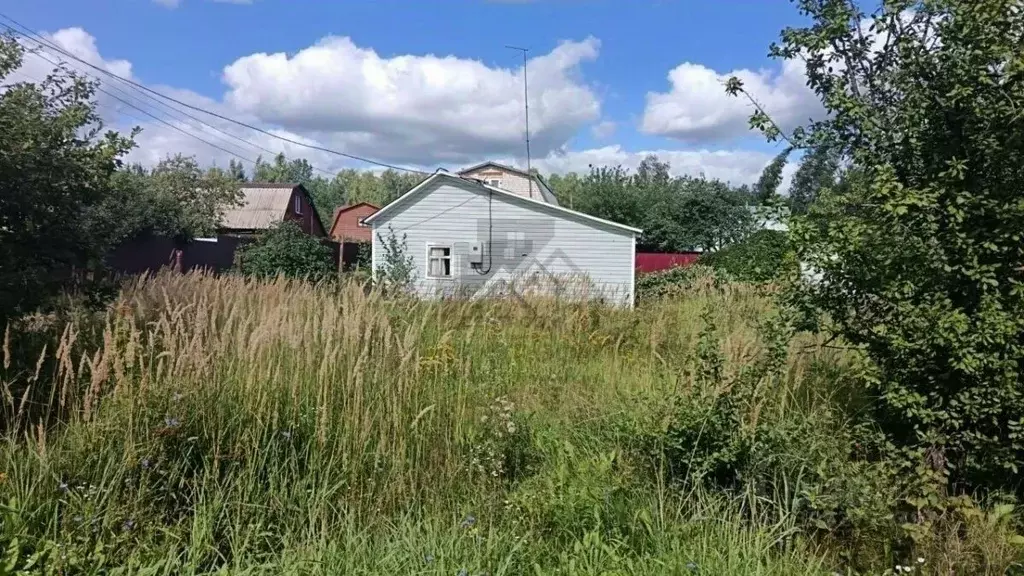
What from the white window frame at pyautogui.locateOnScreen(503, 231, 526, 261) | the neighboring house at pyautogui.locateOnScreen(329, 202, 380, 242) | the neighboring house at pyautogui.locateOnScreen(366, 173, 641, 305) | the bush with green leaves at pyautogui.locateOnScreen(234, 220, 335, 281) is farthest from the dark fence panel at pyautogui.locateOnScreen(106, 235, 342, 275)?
the neighboring house at pyautogui.locateOnScreen(329, 202, 380, 242)

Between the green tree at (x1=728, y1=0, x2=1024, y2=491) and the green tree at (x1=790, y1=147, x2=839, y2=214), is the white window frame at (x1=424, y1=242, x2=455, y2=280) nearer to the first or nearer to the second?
the green tree at (x1=790, y1=147, x2=839, y2=214)

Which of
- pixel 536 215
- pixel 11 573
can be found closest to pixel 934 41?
pixel 11 573

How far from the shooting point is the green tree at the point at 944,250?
109 inches

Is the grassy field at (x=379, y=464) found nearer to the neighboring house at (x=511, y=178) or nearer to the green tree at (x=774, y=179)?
the green tree at (x=774, y=179)

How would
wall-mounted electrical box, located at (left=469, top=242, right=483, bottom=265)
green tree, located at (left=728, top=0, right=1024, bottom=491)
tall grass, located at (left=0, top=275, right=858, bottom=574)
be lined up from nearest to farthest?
tall grass, located at (left=0, top=275, right=858, bottom=574) < green tree, located at (left=728, top=0, right=1024, bottom=491) < wall-mounted electrical box, located at (left=469, top=242, right=483, bottom=265)

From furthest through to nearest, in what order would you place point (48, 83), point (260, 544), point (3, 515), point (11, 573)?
1. point (48, 83)
2. point (260, 544)
3. point (3, 515)
4. point (11, 573)

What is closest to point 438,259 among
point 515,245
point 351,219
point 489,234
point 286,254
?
point 489,234

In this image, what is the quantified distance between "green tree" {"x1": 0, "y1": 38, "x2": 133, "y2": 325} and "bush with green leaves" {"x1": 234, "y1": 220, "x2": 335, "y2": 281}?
11.5 meters

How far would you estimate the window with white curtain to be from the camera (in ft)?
62.5

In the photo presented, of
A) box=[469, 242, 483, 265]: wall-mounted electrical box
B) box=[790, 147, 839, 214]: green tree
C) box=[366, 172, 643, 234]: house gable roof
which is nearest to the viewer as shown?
box=[790, 147, 839, 214]: green tree

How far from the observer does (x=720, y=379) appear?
10.2 feet

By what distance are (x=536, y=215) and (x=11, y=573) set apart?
17.5 meters

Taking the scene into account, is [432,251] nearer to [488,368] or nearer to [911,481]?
[488,368]

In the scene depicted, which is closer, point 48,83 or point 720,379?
point 720,379
